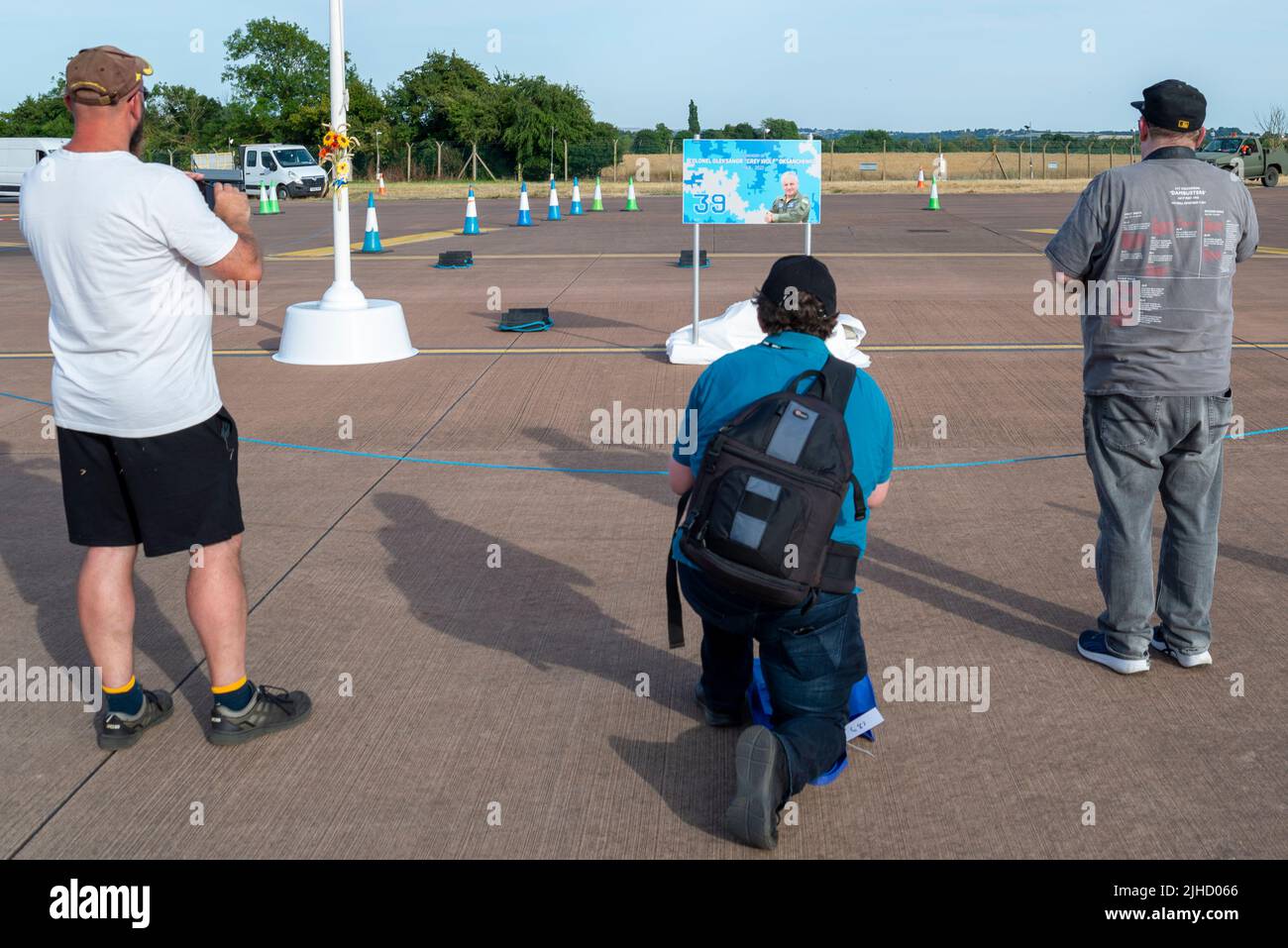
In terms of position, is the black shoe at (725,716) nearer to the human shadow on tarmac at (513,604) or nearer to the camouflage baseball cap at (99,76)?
the human shadow on tarmac at (513,604)

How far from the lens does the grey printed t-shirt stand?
4293mm

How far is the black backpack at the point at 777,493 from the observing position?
3291mm

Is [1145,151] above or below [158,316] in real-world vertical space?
above

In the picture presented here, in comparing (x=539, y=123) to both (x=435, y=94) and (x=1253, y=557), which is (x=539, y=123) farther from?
(x=1253, y=557)

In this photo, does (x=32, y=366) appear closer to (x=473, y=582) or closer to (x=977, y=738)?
(x=473, y=582)

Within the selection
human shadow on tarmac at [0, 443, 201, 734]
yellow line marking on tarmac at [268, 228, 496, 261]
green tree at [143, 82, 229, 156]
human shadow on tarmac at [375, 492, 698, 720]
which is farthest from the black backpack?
green tree at [143, 82, 229, 156]

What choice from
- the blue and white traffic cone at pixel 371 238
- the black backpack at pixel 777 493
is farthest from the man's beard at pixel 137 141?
the blue and white traffic cone at pixel 371 238

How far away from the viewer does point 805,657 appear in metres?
3.56

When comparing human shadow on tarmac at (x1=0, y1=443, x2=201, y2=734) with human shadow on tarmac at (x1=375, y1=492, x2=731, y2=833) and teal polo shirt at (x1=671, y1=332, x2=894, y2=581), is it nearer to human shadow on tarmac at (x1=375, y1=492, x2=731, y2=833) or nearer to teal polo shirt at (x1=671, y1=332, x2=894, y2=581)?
human shadow on tarmac at (x1=375, y1=492, x2=731, y2=833)

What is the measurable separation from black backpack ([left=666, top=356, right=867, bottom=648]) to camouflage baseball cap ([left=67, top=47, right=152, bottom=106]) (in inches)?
74.9

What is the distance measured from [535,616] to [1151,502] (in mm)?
2294

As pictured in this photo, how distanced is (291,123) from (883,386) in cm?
Result: 5966

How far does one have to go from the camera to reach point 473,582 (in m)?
5.48
